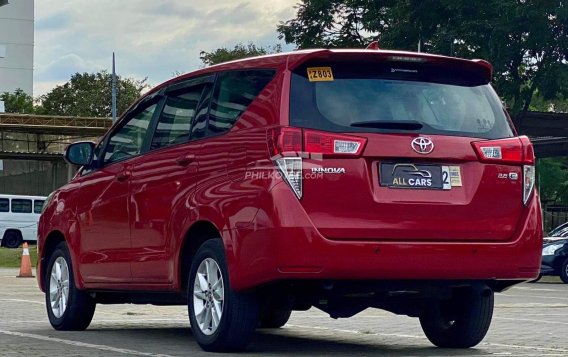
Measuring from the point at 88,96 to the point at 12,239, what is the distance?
3815cm

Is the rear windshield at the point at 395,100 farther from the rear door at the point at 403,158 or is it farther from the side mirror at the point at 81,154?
the side mirror at the point at 81,154

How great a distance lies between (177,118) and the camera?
10156 millimetres

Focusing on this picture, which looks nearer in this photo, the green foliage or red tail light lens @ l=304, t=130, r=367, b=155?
red tail light lens @ l=304, t=130, r=367, b=155

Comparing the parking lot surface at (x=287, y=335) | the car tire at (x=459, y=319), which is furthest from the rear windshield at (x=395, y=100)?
the parking lot surface at (x=287, y=335)

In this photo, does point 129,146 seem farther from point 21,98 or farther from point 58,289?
point 21,98

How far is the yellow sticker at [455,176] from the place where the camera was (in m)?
8.80

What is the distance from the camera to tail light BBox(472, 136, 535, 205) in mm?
8969

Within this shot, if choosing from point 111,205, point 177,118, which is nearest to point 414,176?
point 177,118

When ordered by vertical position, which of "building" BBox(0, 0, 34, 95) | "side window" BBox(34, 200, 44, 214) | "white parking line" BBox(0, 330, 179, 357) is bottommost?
"white parking line" BBox(0, 330, 179, 357)

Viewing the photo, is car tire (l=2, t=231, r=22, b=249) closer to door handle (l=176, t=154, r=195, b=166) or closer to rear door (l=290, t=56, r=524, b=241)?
door handle (l=176, t=154, r=195, b=166)

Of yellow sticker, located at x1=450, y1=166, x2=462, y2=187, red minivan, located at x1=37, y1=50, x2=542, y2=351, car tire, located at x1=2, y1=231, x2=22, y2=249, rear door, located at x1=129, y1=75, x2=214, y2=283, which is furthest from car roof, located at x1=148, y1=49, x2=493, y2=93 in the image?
car tire, located at x1=2, y1=231, x2=22, y2=249

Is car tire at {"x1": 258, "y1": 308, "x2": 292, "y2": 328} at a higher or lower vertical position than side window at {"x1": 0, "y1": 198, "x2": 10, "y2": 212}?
lower

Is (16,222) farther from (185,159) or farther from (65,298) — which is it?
(185,159)

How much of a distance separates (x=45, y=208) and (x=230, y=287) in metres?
3.84
